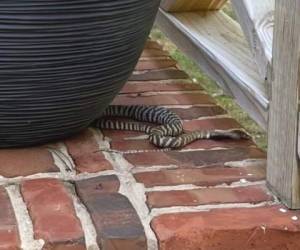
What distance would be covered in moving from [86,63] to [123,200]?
340 mm

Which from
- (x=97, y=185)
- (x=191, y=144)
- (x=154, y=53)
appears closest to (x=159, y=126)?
(x=191, y=144)

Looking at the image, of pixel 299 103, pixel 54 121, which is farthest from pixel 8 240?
pixel 299 103

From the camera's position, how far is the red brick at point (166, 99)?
295 cm

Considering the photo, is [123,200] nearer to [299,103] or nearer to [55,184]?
[55,184]

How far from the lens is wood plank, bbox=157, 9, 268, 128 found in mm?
2447

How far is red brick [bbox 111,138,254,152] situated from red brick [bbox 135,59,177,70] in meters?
0.81

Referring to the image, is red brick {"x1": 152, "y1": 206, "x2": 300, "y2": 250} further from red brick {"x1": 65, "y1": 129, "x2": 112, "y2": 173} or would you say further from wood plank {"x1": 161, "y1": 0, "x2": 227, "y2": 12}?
wood plank {"x1": 161, "y1": 0, "x2": 227, "y2": 12}

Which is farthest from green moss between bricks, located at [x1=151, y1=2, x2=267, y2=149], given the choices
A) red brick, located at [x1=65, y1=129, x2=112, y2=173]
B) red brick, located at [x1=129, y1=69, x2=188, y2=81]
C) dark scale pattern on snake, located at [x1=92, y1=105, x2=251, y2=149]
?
red brick, located at [x1=65, y1=129, x2=112, y2=173]

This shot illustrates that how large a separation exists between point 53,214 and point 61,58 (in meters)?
0.37

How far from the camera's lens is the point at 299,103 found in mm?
2107

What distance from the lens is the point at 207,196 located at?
2188 millimetres

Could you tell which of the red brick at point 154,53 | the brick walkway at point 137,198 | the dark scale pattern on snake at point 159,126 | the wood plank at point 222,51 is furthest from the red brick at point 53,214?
the red brick at point 154,53

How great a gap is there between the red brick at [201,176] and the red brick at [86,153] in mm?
105

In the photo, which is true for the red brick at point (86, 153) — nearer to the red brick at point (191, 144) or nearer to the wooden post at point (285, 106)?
the red brick at point (191, 144)
